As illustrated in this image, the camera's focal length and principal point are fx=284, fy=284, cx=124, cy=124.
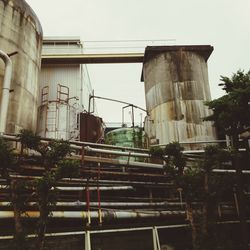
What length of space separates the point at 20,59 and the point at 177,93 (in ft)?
28.0

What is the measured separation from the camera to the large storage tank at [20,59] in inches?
503

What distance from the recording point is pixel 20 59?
13586mm

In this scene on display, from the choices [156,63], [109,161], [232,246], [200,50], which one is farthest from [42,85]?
[232,246]

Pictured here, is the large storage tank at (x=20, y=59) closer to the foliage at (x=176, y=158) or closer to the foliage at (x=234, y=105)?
the foliage at (x=176, y=158)

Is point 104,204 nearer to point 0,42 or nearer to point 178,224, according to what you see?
point 178,224

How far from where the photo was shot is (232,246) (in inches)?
359

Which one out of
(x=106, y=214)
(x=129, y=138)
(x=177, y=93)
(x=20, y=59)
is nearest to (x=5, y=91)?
(x=20, y=59)

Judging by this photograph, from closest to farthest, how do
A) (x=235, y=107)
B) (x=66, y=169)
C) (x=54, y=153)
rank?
1. (x=66, y=169)
2. (x=54, y=153)
3. (x=235, y=107)

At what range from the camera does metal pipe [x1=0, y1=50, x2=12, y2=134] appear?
10742 mm

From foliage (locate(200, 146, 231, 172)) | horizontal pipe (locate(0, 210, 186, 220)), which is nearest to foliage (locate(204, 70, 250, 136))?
foliage (locate(200, 146, 231, 172))

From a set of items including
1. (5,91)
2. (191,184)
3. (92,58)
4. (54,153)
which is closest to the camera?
(54,153)

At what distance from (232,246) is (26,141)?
719 centimetres

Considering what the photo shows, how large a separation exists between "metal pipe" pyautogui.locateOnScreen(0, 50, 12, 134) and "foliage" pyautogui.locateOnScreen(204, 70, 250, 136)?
25.4 ft

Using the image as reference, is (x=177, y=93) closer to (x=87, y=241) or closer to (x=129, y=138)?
(x=129, y=138)
